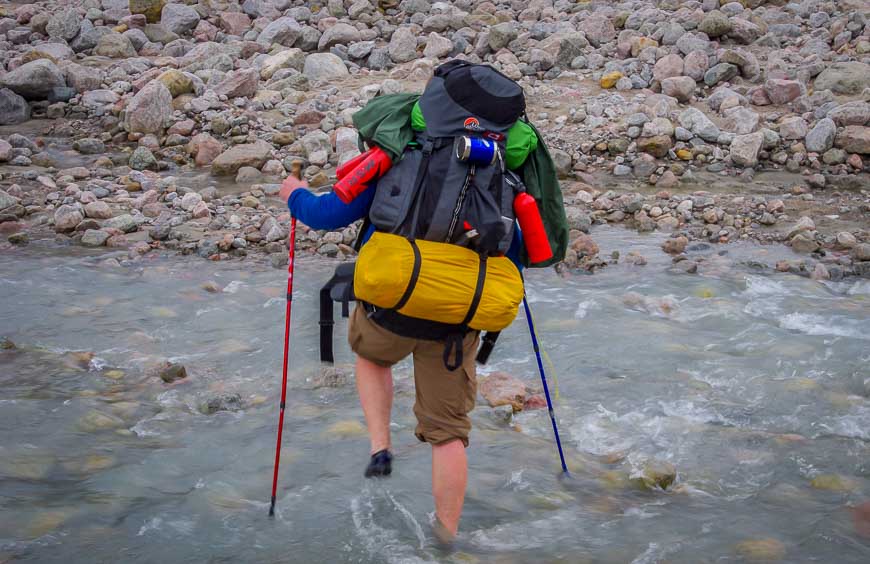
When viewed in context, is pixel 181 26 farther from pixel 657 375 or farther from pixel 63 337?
pixel 657 375

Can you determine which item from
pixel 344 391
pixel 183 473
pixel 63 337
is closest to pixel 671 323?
pixel 344 391

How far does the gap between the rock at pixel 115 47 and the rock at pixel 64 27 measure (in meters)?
0.95

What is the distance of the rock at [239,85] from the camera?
14.7m

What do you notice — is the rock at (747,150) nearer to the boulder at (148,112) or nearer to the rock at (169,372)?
the rock at (169,372)

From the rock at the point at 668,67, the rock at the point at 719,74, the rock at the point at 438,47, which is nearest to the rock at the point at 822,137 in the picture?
the rock at the point at 719,74

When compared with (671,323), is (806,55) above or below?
above

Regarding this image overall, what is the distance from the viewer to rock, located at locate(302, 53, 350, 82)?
16078mm

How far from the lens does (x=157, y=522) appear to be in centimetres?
441

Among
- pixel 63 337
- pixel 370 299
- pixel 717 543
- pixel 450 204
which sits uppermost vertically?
pixel 450 204

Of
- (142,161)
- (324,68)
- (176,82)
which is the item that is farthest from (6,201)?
(324,68)

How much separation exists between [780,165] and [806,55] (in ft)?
14.9

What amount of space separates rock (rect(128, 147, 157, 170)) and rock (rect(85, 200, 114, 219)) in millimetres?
2117

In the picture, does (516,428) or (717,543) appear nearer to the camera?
(717,543)

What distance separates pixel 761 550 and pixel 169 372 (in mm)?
4299
